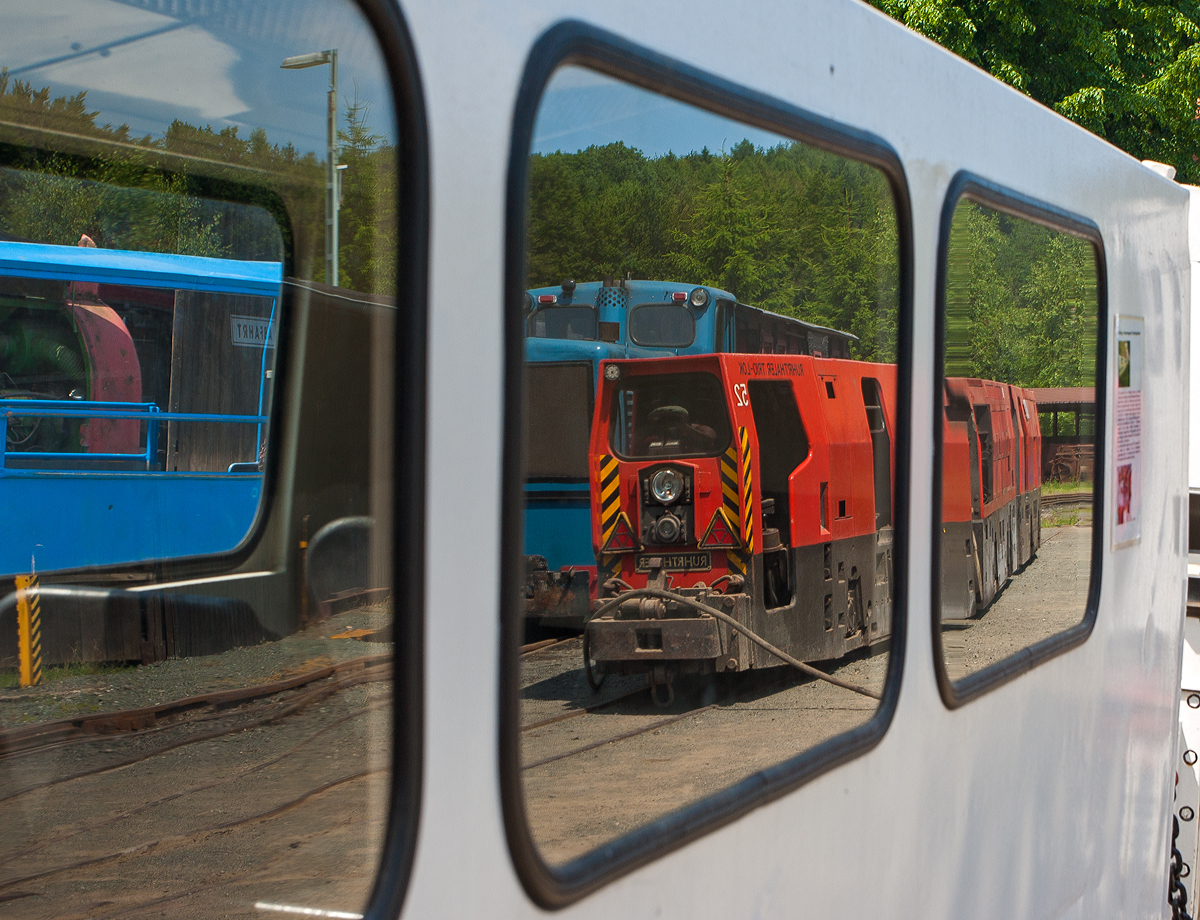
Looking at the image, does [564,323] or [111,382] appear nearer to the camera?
[564,323]

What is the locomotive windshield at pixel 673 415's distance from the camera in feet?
5.51

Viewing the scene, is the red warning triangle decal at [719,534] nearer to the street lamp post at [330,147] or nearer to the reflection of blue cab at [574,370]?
the reflection of blue cab at [574,370]

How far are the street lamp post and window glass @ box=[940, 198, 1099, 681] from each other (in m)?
1.29

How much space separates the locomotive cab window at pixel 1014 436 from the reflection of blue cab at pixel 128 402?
1224mm

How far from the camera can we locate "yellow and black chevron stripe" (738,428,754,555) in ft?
5.76

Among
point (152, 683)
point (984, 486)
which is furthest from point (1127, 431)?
point (152, 683)

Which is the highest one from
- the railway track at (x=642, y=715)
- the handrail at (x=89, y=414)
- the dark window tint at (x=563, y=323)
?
the dark window tint at (x=563, y=323)

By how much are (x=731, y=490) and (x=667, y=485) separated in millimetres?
103

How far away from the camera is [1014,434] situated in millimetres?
2432

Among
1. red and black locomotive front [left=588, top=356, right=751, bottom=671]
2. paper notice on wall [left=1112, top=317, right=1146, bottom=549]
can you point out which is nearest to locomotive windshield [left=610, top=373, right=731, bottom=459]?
red and black locomotive front [left=588, top=356, right=751, bottom=671]

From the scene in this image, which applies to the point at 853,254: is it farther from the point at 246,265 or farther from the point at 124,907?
the point at 124,907

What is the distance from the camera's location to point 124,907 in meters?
1.42

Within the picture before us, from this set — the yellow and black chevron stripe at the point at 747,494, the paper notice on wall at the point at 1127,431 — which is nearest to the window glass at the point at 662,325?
the yellow and black chevron stripe at the point at 747,494

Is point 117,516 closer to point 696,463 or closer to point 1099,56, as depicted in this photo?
point 696,463
